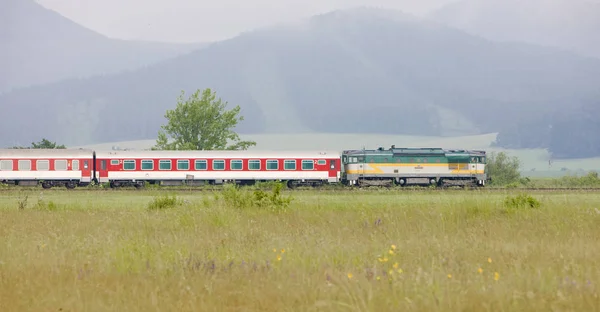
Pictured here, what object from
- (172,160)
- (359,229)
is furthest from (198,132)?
(359,229)

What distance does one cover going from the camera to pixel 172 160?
176ft

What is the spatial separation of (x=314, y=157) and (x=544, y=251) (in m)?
41.8

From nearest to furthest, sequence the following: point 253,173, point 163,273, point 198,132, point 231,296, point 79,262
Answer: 1. point 231,296
2. point 163,273
3. point 79,262
4. point 253,173
5. point 198,132

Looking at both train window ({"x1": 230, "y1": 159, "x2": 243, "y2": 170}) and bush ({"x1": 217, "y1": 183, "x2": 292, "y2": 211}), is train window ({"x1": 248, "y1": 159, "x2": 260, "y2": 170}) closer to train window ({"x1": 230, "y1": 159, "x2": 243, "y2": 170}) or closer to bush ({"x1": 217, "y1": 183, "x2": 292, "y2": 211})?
train window ({"x1": 230, "y1": 159, "x2": 243, "y2": 170})

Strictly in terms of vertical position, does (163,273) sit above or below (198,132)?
below

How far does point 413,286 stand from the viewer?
874cm

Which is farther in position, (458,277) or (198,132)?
(198,132)

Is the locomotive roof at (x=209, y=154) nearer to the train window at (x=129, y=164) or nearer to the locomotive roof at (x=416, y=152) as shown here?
the train window at (x=129, y=164)

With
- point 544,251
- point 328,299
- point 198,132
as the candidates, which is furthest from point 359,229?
point 198,132

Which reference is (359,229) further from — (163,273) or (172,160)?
(172,160)

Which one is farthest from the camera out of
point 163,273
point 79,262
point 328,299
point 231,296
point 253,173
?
point 253,173

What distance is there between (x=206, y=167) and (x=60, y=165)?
1094 centimetres

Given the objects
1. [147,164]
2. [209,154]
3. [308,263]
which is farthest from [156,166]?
[308,263]

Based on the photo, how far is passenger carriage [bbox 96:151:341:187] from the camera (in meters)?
53.3
